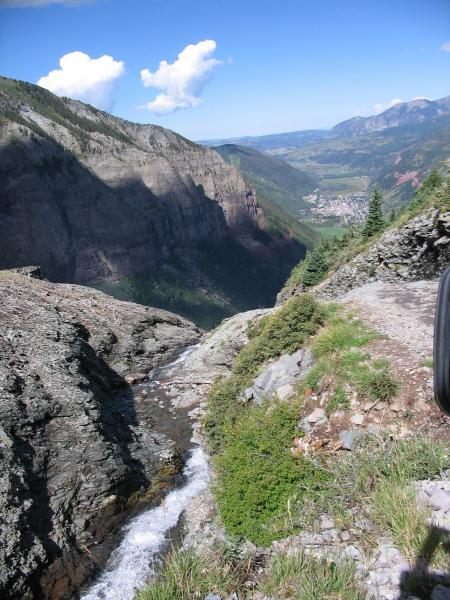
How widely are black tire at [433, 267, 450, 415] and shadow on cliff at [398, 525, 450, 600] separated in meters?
5.48

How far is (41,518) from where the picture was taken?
13539 millimetres

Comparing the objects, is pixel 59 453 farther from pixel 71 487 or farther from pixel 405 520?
pixel 405 520

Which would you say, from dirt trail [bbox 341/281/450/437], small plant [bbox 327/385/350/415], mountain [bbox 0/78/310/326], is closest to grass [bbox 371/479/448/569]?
dirt trail [bbox 341/281/450/437]

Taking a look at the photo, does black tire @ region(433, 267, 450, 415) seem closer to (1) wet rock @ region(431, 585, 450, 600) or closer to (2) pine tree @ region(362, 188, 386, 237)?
(1) wet rock @ region(431, 585, 450, 600)

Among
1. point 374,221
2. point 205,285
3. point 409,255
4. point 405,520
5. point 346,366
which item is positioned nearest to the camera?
point 405,520

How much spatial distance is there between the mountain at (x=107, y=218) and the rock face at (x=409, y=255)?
10884 cm

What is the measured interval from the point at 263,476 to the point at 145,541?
4703mm

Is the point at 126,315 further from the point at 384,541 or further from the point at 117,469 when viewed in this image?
the point at 384,541

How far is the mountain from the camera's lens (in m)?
124

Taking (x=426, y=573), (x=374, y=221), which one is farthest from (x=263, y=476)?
(x=374, y=221)

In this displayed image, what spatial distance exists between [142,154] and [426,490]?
18053cm

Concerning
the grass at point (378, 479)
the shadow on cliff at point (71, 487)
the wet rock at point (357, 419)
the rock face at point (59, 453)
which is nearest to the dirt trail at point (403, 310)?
the wet rock at point (357, 419)

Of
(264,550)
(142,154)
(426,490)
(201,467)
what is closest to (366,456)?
(426,490)

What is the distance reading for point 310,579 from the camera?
776 centimetres
